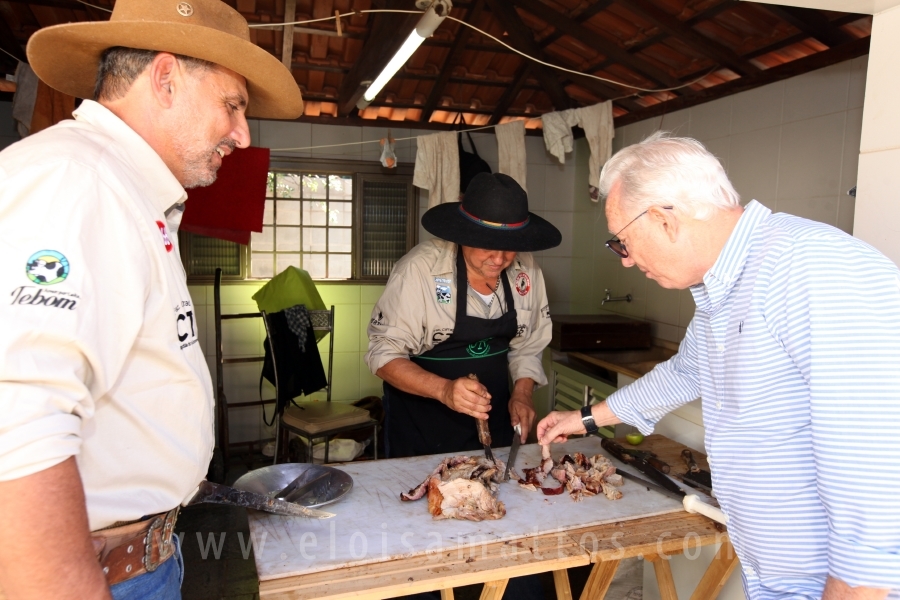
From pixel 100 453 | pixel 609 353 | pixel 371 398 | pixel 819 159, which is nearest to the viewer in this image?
pixel 100 453

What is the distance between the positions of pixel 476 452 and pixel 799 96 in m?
3.35

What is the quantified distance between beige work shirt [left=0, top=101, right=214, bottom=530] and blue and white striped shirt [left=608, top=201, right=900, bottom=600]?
121 centimetres

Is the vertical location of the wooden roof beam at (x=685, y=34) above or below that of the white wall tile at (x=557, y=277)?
above

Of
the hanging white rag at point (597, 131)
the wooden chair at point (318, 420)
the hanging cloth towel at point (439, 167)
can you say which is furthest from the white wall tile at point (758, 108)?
the wooden chair at point (318, 420)

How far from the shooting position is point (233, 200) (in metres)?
4.86

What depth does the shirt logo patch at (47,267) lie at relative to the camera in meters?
0.93

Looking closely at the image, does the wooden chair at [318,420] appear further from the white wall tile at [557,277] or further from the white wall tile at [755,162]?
the white wall tile at [755,162]

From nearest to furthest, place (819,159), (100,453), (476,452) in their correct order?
(100,453), (476,452), (819,159)

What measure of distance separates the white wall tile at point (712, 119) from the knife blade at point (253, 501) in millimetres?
4339

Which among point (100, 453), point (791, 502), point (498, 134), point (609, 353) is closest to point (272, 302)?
point (498, 134)

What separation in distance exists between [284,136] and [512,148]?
2253 millimetres

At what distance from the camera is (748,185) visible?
15.1ft

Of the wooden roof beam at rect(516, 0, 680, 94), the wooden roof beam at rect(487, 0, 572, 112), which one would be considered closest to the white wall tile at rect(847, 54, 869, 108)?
the wooden roof beam at rect(516, 0, 680, 94)

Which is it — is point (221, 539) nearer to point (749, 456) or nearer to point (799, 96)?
point (749, 456)
